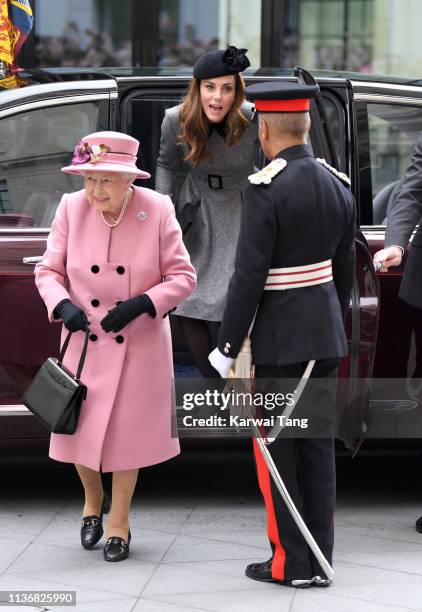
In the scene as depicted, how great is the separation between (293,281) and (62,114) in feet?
5.36

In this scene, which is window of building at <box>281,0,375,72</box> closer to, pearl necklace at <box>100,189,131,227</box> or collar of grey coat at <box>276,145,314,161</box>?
pearl necklace at <box>100,189,131,227</box>

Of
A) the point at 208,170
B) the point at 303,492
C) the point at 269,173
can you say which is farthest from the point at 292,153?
the point at 303,492

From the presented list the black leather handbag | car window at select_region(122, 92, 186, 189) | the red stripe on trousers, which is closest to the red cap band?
the black leather handbag

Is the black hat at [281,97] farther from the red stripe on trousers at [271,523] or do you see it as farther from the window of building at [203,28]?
the window of building at [203,28]

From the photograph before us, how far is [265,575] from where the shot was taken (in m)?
4.63

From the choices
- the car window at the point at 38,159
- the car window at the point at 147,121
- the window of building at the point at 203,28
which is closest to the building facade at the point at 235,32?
the window of building at the point at 203,28

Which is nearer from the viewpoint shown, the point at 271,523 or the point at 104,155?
the point at 271,523

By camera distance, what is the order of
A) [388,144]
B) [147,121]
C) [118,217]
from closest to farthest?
[118,217] < [147,121] < [388,144]

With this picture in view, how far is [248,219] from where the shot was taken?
14.1ft

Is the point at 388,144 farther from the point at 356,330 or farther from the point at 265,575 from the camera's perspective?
the point at 265,575

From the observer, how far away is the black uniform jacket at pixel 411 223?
16.8 ft

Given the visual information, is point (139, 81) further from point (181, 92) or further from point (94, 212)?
point (94, 212)

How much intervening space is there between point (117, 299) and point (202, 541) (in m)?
1.09

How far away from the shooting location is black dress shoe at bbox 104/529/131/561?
4.84 metres
